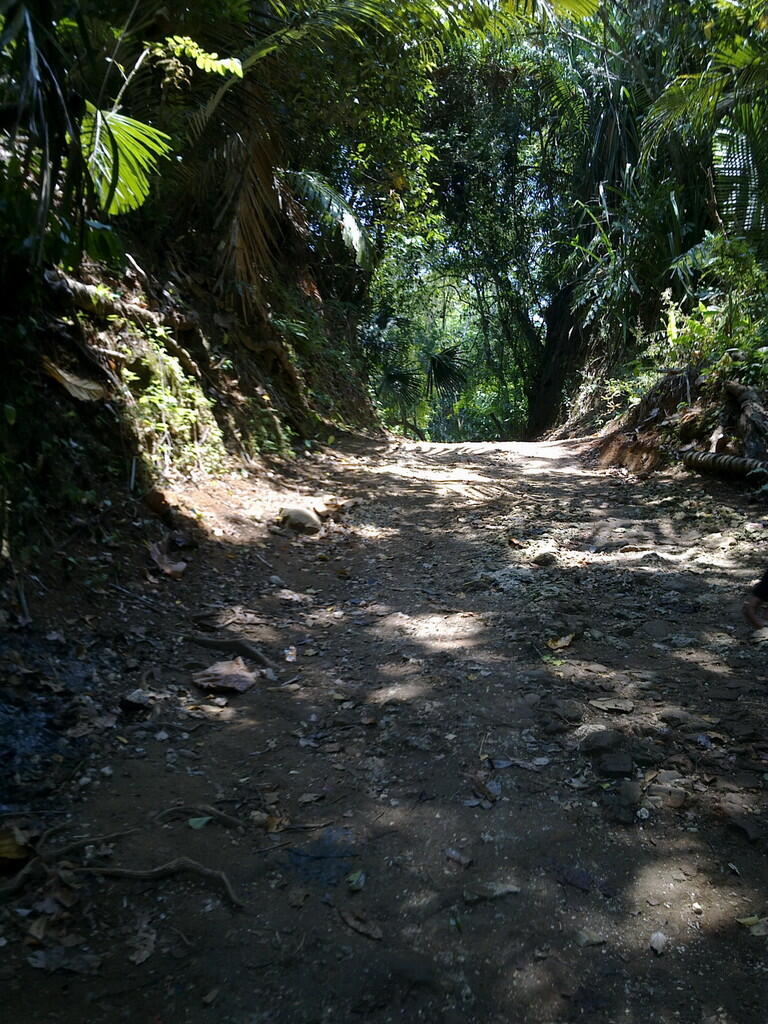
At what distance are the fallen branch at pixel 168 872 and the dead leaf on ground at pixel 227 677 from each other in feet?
3.69

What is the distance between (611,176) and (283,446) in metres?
8.54

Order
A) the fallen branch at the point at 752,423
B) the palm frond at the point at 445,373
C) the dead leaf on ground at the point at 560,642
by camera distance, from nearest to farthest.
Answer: the dead leaf on ground at the point at 560,642
the fallen branch at the point at 752,423
the palm frond at the point at 445,373

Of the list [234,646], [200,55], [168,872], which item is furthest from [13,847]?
[200,55]

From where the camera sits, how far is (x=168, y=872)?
2.15 meters

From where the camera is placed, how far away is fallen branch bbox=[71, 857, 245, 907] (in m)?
2.11

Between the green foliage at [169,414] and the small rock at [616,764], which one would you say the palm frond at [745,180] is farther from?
the small rock at [616,764]

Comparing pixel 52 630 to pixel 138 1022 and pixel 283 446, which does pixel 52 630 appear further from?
pixel 283 446

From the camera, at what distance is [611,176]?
1231cm

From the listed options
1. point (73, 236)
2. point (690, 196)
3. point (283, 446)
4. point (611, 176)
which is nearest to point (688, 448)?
point (283, 446)

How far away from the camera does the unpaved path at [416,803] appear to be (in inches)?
71.3

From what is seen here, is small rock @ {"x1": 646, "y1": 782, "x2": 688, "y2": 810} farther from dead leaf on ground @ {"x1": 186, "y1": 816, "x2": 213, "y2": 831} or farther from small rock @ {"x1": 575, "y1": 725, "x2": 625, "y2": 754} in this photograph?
dead leaf on ground @ {"x1": 186, "y1": 816, "x2": 213, "y2": 831}

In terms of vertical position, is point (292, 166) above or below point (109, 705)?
above

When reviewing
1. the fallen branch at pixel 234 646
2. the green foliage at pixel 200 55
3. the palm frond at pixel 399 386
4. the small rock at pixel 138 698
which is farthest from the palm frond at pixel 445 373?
the small rock at pixel 138 698

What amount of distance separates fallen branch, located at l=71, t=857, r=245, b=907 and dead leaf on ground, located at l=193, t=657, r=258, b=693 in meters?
1.13
